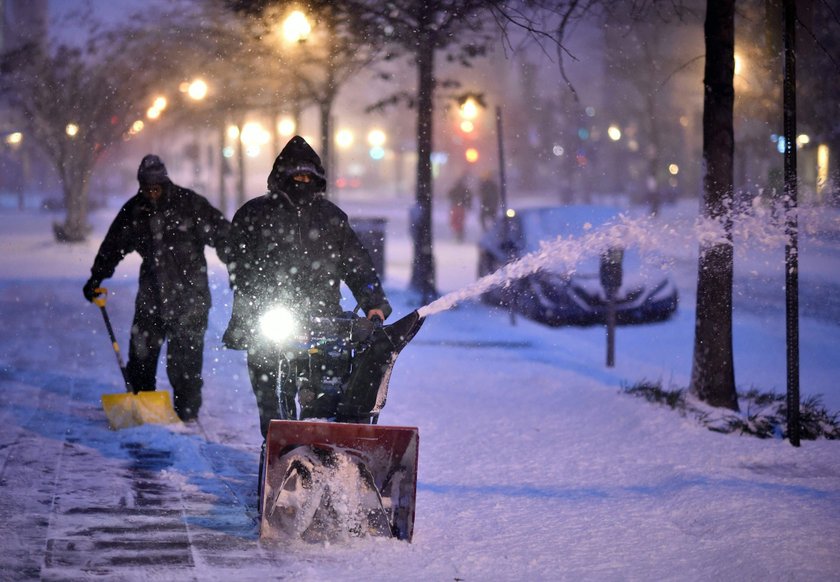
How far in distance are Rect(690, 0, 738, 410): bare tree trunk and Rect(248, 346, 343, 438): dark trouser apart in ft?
12.5

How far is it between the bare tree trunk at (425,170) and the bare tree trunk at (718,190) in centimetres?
628

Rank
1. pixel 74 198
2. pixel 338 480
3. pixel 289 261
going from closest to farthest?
pixel 338 480, pixel 289 261, pixel 74 198

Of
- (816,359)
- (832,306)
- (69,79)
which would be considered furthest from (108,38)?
(816,359)

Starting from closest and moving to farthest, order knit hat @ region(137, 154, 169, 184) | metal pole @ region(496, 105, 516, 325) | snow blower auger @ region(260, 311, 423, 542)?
snow blower auger @ region(260, 311, 423, 542) < knit hat @ region(137, 154, 169, 184) < metal pole @ region(496, 105, 516, 325)

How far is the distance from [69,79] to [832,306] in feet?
64.9

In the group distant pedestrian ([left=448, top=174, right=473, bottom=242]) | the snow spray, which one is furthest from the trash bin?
distant pedestrian ([left=448, top=174, right=473, bottom=242])

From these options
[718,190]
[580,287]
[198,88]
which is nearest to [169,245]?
[718,190]

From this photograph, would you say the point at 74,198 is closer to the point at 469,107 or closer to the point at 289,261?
the point at 469,107

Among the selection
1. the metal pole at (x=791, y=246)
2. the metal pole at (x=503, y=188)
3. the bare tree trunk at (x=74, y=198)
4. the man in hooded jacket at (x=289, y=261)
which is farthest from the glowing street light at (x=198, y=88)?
the man in hooded jacket at (x=289, y=261)

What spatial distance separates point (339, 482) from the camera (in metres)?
5.06

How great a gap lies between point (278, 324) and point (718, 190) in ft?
13.5

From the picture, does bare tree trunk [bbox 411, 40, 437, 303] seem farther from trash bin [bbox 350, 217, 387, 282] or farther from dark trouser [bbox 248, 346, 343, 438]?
dark trouser [bbox 248, 346, 343, 438]

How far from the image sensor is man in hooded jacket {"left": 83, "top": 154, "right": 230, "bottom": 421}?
749 cm

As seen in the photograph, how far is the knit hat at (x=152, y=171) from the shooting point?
24.0ft
